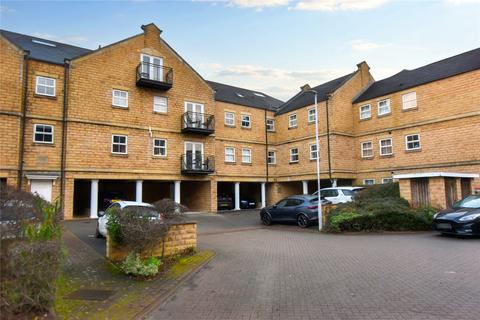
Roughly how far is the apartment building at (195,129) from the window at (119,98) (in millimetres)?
64

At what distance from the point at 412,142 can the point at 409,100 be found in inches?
119

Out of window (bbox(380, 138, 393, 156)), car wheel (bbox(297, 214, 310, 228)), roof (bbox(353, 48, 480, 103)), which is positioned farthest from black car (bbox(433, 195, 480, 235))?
window (bbox(380, 138, 393, 156))

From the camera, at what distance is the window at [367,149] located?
88.8ft

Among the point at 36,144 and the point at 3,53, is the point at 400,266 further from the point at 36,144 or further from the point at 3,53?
the point at 3,53

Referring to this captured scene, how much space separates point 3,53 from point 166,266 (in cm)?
1716

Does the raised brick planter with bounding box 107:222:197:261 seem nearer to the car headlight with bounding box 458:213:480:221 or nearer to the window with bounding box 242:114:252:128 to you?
the car headlight with bounding box 458:213:480:221

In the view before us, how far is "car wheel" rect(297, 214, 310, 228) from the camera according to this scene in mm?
16578

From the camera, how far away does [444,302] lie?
17.8 feet

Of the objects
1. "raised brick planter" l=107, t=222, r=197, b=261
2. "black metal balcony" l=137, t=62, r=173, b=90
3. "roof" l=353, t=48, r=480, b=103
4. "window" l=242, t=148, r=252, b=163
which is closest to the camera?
"raised brick planter" l=107, t=222, r=197, b=261

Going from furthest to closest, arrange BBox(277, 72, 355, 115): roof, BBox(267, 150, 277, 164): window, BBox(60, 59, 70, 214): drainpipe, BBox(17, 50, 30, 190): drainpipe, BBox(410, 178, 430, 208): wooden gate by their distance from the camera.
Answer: BBox(267, 150, 277, 164): window
BBox(277, 72, 355, 115): roof
BBox(60, 59, 70, 214): drainpipe
BBox(17, 50, 30, 190): drainpipe
BBox(410, 178, 430, 208): wooden gate

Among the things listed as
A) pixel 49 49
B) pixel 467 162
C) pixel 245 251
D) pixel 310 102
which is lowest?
pixel 245 251

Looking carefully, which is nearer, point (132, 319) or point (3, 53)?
point (132, 319)

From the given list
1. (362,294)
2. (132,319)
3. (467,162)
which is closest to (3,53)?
(132,319)

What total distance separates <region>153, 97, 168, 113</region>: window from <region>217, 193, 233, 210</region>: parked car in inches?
323
